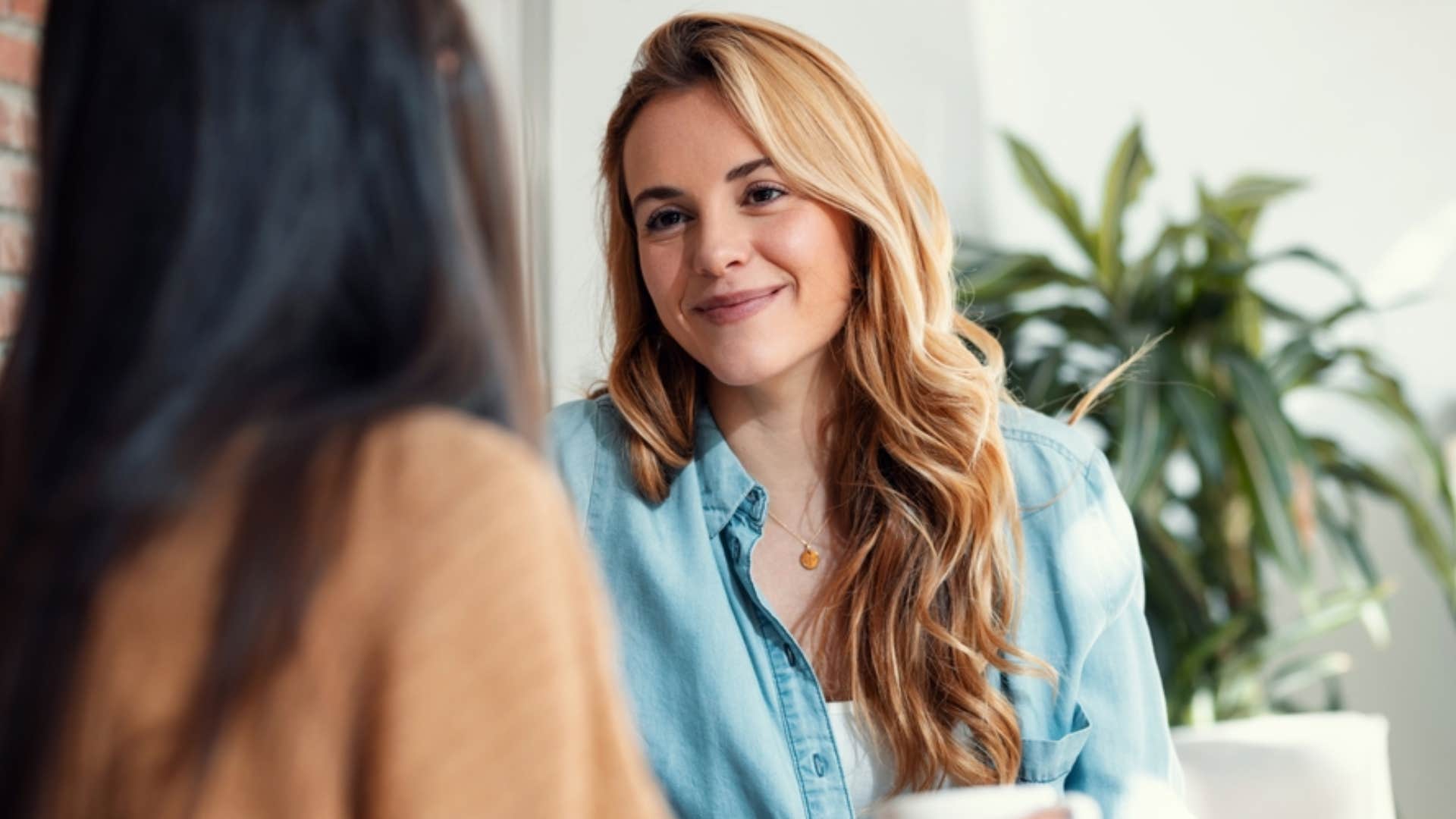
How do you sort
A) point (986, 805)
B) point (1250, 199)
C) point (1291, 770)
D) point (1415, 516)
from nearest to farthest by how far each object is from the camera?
point (986, 805), point (1291, 770), point (1415, 516), point (1250, 199)

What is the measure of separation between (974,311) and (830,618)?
1.03 m

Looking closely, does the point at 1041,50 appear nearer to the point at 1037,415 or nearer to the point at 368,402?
the point at 1037,415

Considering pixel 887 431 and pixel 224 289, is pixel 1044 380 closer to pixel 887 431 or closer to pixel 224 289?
pixel 887 431

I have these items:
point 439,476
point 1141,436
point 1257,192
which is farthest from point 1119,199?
point 439,476

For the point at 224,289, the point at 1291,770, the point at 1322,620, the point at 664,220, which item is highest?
the point at 664,220

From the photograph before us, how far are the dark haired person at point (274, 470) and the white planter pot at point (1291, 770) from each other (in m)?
1.25

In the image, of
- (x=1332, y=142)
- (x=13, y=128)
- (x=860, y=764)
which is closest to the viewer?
(x=860, y=764)

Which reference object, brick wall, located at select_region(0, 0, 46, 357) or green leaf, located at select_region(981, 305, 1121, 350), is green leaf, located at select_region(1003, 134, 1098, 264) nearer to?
green leaf, located at select_region(981, 305, 1121, 350)

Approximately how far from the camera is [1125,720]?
1425 mm

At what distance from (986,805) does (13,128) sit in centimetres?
165

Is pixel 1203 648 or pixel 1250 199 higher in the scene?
pixel 1250 199

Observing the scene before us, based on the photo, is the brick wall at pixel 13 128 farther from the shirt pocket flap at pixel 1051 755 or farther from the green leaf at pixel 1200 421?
the green leaf at pixel 1200 421

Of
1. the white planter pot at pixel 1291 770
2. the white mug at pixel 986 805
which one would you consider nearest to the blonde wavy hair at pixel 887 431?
the white planter pot at pixel 1291 770

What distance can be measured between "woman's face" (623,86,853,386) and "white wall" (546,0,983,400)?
108 cm
